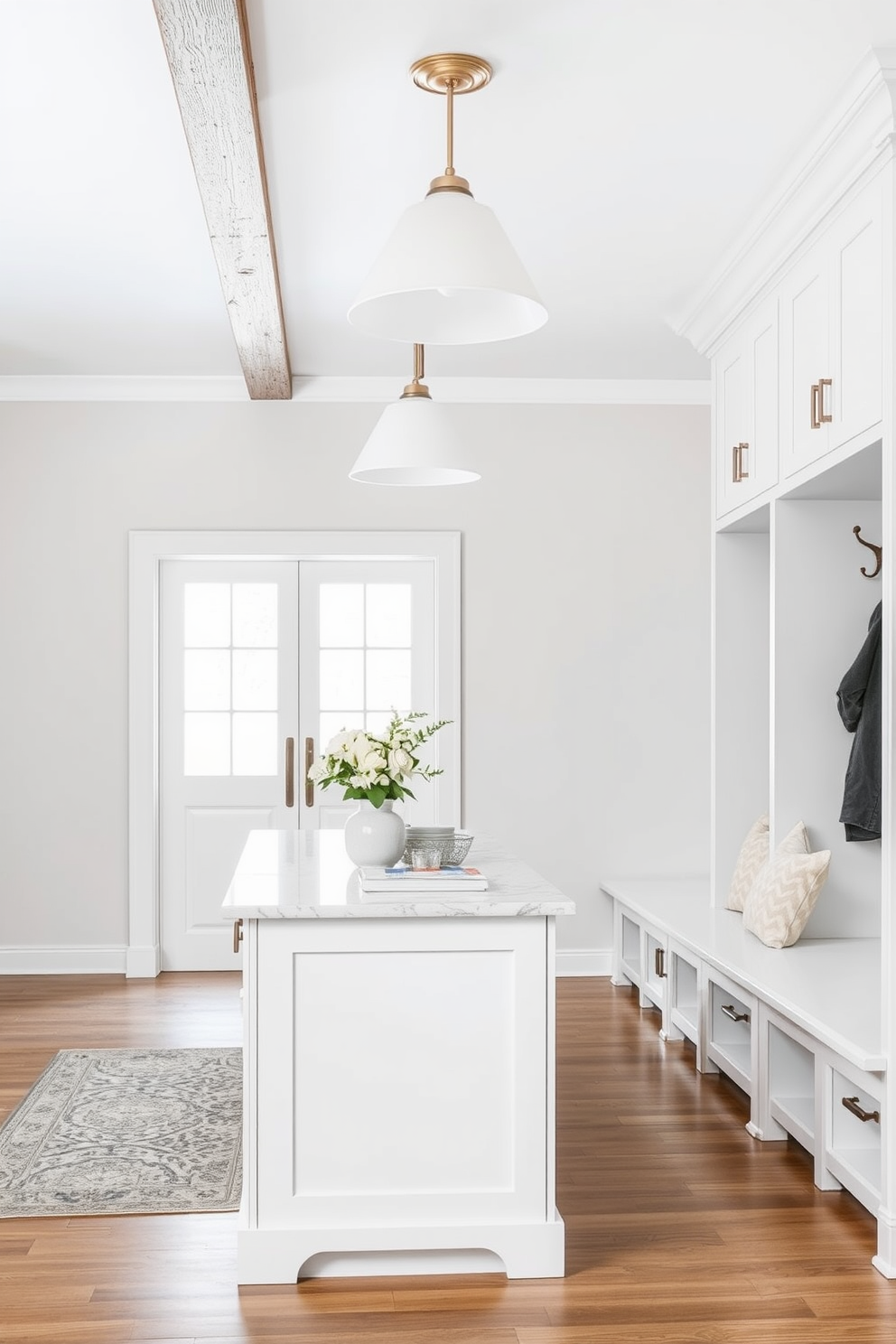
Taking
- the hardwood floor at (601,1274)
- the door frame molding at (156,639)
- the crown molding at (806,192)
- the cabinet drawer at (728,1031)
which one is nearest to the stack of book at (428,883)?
the hardwood floor at (601,1274)

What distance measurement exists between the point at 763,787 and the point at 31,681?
3.21 metres

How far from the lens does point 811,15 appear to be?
8.49 feet

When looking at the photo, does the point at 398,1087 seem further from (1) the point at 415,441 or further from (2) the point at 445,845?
(1) the point at 415,441

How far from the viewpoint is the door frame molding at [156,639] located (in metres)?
5.49

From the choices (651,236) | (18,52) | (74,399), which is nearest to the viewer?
(18,52)

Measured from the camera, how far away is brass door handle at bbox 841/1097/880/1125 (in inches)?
112

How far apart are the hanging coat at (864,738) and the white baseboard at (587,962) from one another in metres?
2.14

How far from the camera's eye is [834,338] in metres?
3.24

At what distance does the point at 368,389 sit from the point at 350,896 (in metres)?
3.34

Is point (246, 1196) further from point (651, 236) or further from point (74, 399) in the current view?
point (74, 399)

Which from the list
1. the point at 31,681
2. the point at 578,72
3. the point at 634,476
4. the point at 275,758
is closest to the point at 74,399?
the point at 31,681

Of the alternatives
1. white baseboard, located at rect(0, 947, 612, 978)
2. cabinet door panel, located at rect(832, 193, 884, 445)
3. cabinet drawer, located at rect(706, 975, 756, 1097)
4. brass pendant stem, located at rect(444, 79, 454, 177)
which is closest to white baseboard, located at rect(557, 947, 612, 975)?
white baseboard, located at rect(0, 947, 612, 978)

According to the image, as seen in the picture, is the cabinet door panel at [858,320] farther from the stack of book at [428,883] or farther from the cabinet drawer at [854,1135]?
the cabinet drawer at [854,1135]

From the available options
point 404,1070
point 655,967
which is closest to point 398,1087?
point 404,1070
